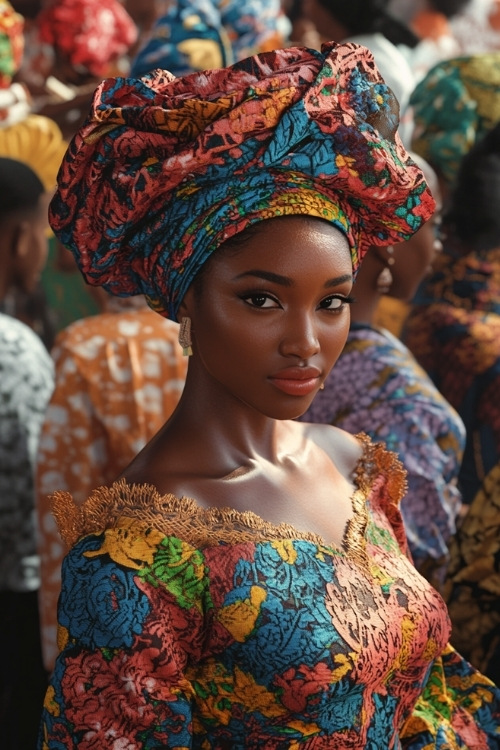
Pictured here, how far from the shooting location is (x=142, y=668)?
1.43 meters

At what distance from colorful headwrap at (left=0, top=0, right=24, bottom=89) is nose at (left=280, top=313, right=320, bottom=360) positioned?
3.16 m

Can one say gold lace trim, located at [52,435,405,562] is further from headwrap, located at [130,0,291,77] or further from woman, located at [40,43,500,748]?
headwrap, located at [130,0,291,77]

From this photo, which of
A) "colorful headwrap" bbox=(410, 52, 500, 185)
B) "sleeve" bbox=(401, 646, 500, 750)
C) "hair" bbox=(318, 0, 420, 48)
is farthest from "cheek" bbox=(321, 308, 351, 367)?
"hair" bbox=(318, 0, 420, 48)

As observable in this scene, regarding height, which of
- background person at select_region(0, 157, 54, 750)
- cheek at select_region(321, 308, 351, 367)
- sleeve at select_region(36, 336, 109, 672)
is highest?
cheek at select_region(321, 308, 351, 367)

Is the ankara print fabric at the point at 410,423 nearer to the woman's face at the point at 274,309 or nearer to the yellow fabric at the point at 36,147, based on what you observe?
the woman's face at the point at 274,309

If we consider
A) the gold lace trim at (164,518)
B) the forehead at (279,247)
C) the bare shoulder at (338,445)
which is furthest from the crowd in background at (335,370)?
the forehead at (279,247)

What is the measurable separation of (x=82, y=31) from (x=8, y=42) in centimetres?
102

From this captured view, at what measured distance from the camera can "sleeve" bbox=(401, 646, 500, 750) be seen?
1.83 metres

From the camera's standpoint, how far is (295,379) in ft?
5.18

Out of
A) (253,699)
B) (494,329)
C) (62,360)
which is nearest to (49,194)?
(62,360)

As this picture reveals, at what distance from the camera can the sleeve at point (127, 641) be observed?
1.43 metres

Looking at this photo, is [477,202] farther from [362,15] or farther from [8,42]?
[8,42]

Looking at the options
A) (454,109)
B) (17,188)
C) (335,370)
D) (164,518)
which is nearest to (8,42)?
(17,188)

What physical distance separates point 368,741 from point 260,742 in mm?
192
